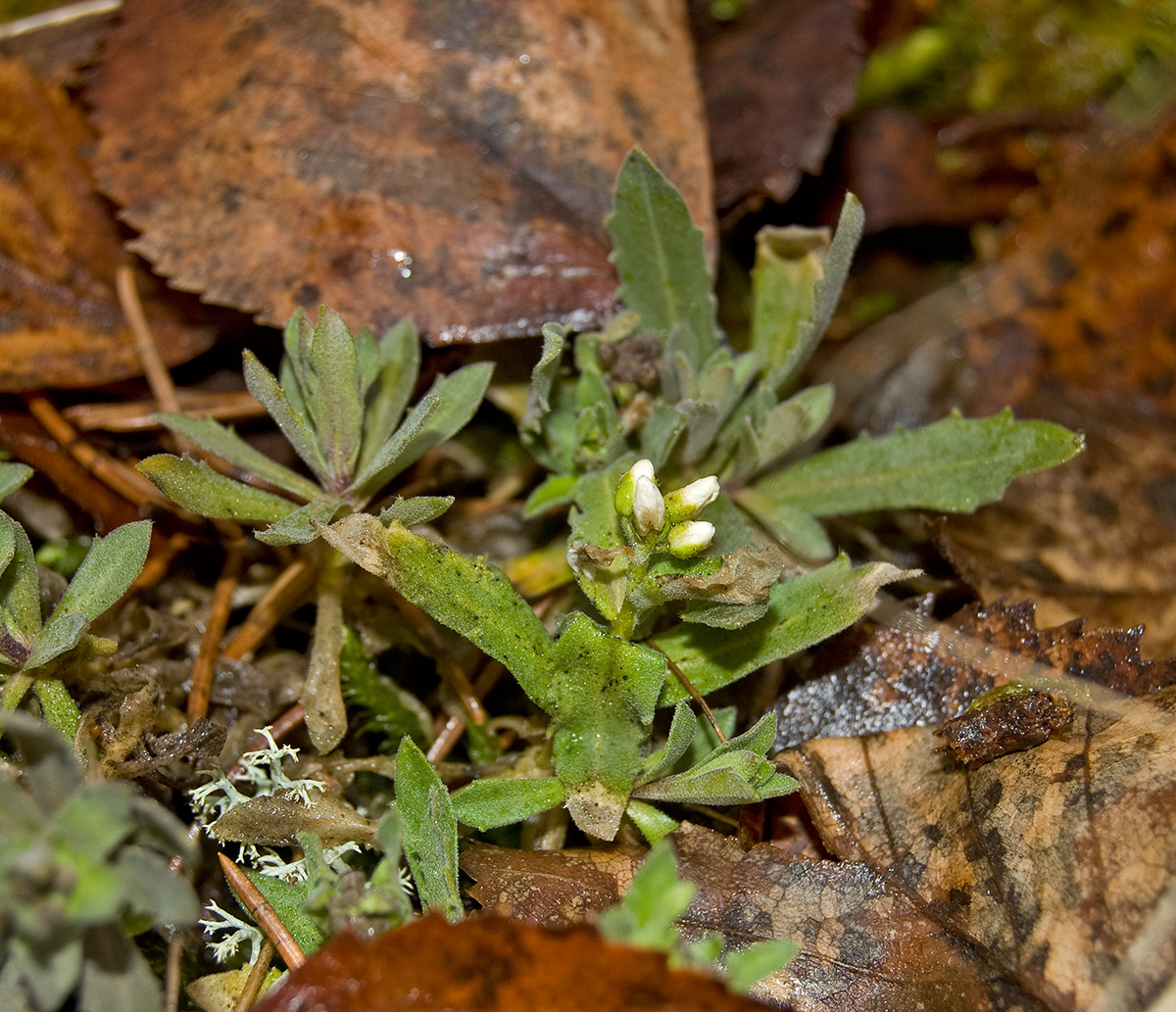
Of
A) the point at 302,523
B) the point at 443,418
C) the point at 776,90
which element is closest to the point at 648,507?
the point at 443,418

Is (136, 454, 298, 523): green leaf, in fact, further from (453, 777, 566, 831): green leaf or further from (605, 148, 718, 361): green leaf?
(605, 148, 718, 361): green leaf

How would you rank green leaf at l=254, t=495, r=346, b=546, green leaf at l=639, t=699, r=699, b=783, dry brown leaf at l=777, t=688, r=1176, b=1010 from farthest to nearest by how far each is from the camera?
green leaf at l=254, t=495, r=346, b=546
green leaf at l=639, t=699, r=699, b=783
dry brown leaf at l=777, t=688, r=1176, b=1010

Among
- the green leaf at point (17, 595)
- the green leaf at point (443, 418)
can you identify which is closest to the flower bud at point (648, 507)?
the green leaf at point (443, 418)

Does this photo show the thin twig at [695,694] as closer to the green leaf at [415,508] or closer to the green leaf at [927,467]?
the green leaf at [415,508]

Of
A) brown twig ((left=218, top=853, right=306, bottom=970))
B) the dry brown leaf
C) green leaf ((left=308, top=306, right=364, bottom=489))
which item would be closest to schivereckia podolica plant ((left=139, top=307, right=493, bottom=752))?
green leaf ((left=308, top=306, right=364, bottom=489))

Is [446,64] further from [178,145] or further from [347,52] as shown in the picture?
[178,145]

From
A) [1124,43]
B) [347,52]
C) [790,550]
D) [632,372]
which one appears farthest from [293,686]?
[1124,43]

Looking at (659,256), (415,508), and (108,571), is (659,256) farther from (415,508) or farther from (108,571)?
(108,571)
